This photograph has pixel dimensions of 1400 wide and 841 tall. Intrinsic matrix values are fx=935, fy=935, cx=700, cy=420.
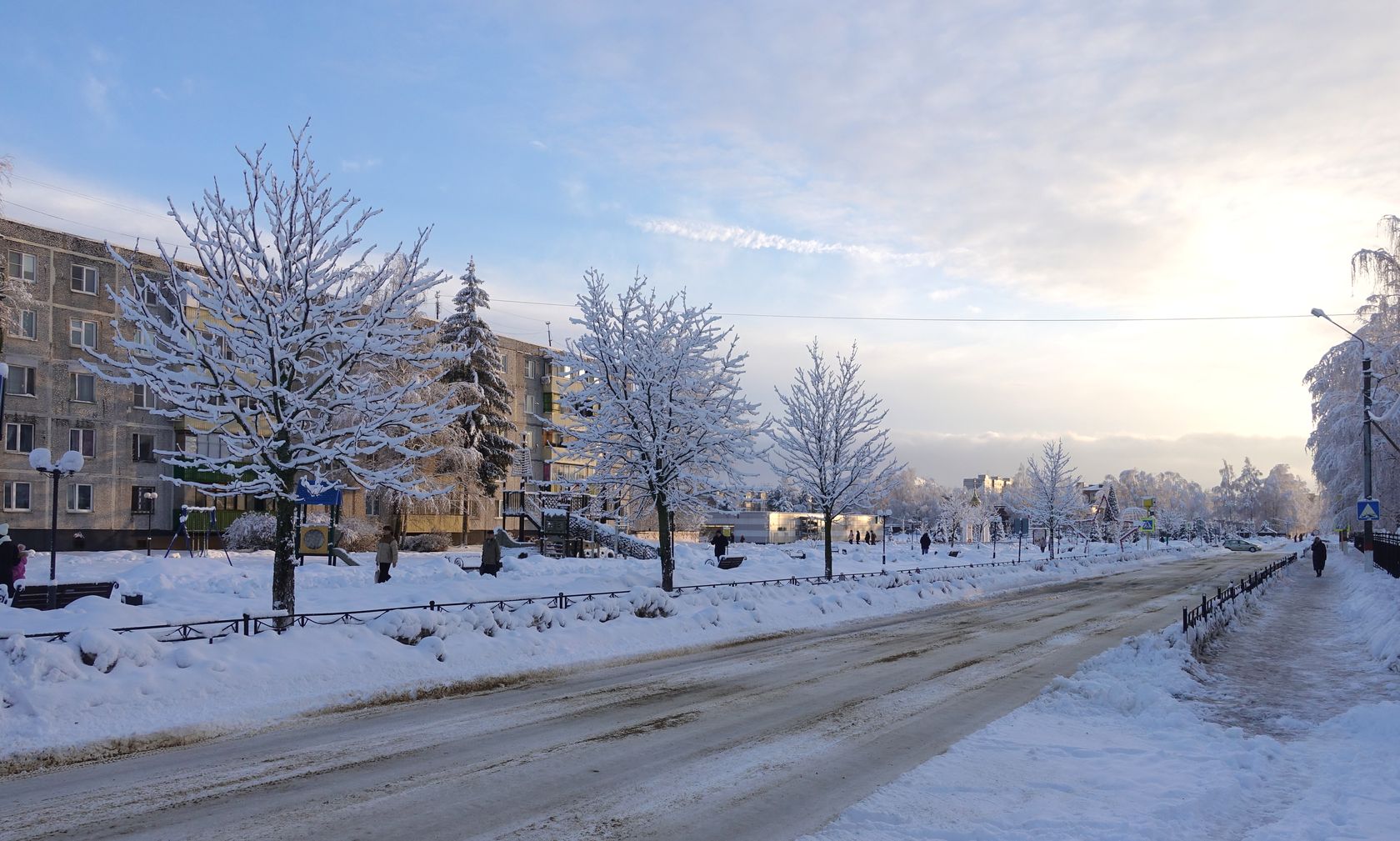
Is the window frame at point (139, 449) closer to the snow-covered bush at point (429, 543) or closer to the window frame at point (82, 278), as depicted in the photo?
the window frame at point (82, 278)

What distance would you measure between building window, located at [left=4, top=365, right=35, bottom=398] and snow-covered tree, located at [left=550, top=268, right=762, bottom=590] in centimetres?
3069

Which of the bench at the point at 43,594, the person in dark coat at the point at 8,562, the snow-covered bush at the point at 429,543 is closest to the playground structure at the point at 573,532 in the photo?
the snow-covered bush at the point at 429,543

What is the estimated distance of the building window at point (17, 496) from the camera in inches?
1660

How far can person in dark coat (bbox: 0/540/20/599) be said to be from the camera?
18.2 meters

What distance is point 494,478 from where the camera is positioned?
50875 millimetres

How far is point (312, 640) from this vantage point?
1322cm

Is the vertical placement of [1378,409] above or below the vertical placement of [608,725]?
above

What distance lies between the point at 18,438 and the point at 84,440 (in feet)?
8.98

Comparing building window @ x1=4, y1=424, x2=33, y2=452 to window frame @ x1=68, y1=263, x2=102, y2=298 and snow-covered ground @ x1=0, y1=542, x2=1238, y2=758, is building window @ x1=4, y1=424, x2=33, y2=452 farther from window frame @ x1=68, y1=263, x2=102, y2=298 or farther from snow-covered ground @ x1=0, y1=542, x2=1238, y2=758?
snow-covered ground @ x1=0, y1=542, x2=1238, y2=758

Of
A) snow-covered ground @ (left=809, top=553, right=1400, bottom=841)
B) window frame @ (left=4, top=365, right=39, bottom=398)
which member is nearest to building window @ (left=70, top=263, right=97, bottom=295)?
Result: window frame @ (left=4, top=365, right=39, bottom=398)

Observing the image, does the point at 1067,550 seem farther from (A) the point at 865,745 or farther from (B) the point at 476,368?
(A) the point at 865,745

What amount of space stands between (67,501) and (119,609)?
34.8 metres

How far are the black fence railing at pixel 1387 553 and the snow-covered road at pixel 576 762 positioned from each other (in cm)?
2178

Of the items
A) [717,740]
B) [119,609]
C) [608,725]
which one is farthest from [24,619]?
[717,740]
